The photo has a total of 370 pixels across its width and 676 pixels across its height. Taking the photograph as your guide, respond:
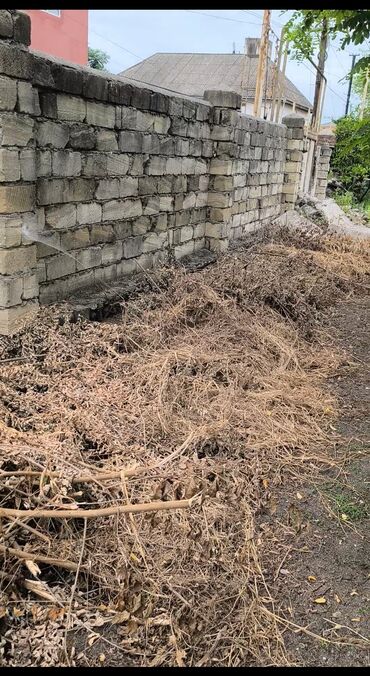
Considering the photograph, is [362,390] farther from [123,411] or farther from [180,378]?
[123,411]

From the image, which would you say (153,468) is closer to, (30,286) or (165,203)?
(30,286)

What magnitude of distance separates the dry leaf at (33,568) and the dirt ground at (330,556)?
108 cm

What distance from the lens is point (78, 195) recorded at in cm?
494

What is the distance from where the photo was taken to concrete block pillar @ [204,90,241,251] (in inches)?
301

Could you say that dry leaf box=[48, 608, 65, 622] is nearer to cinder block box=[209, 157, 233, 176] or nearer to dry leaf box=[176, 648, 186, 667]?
dry leaf box=[176, 648, 186, 667]

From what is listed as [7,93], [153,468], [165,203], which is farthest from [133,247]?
[153,468]

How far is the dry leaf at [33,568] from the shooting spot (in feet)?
7.59

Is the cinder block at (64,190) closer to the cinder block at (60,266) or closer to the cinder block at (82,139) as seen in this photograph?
the cinder block at (82,139)

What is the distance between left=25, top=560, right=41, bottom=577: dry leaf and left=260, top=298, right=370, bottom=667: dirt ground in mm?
1081

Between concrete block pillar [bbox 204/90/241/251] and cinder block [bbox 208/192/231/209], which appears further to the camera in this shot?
cinder block [bbox 208/192/231/209]

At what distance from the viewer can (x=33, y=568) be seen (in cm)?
232

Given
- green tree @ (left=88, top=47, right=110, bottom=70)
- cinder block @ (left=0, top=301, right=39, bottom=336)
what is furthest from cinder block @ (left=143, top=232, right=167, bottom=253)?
green tree @ (left=88, top=47, right=110, bottom=70)

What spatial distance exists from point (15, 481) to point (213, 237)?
6.16 m
